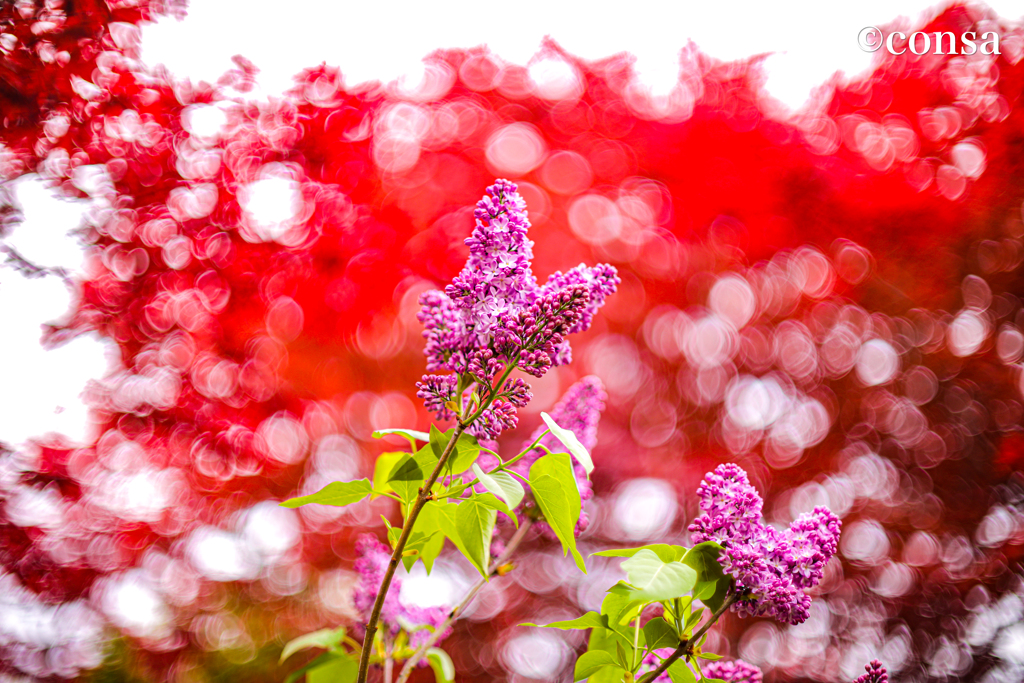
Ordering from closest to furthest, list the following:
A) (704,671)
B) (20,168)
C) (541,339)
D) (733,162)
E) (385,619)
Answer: (541,339), (704,671), (385,619), (20,168), (733,162)

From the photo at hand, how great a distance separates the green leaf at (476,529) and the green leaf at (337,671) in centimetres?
44

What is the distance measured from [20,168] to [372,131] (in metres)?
1.75

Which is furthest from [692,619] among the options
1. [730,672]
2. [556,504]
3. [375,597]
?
[375,597]

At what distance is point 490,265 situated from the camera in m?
0.86

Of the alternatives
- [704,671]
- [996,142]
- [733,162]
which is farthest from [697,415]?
[704,671]

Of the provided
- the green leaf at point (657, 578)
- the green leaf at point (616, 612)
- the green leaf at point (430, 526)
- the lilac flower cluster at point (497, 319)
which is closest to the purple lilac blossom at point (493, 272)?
the lilac flower cluster at point (497, 319)

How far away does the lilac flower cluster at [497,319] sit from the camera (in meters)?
0.83

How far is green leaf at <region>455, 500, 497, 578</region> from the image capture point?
828mm

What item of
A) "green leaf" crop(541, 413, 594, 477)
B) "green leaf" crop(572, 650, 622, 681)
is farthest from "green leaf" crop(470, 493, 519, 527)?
"green leaf" crop(572, 650, 622, 681)

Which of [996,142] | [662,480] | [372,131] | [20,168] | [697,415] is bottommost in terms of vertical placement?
[662,480]

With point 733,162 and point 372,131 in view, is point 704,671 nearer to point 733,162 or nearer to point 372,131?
point 372,131

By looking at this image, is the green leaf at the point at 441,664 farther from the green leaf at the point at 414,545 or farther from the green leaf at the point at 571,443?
the green leaf at the point at 571,443

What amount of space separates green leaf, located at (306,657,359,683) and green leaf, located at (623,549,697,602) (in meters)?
0.58

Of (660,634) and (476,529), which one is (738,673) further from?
(476,529)
